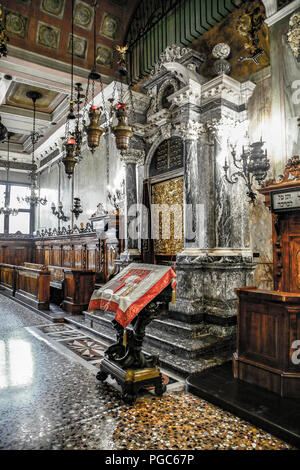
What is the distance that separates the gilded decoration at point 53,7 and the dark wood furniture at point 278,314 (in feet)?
19.0

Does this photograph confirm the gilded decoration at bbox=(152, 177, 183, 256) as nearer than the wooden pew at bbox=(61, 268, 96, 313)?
Yes

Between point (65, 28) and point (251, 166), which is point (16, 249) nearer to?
point (65, 28)

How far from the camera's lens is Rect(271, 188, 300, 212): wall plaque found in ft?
12.7

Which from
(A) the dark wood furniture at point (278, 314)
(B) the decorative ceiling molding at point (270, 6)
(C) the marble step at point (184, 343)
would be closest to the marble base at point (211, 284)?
(C) the marble step at point (184, 343)

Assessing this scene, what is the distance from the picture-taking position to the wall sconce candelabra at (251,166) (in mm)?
4250

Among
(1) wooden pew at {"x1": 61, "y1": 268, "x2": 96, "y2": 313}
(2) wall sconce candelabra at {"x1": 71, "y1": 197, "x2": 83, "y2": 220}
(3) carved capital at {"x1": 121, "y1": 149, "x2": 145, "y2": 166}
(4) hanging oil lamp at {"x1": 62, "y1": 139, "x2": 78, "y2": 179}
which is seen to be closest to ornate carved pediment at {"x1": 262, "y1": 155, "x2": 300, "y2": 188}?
(4) hanging oil lamp at {"x1": 62, "y1": 139, "x2": 78, "y2": 179}

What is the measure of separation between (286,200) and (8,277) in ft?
31.5

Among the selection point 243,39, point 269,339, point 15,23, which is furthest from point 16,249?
point 269,339

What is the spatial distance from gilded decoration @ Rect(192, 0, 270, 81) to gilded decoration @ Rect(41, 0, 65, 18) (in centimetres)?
329

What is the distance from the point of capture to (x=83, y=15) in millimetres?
6949

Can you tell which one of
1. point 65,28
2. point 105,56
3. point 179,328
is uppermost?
point 65,28

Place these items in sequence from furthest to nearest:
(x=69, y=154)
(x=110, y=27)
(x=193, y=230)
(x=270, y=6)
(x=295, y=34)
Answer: (x=110, y=27) < (x=193, y=230) < (x=69, y=154) < (x=270, y=6) < (x=295, y=34)

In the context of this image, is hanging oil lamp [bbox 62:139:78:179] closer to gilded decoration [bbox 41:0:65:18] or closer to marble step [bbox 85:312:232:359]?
marble step [bbox 85:312:232:359]
